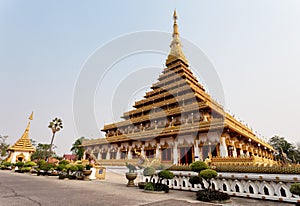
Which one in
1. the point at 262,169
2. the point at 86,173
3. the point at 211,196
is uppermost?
the point at 262,169

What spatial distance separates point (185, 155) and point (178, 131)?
258 centimetres

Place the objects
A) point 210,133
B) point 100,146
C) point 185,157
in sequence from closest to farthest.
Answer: point 210,133 → point 185,157 → point 100,146

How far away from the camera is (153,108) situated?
27.3m

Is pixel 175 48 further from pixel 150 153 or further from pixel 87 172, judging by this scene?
pixel 87 172

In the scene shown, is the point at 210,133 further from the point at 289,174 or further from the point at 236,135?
the point at 289,174

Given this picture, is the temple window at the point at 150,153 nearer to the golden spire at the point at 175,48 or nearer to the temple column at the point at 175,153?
the temple column at the point at 175,153

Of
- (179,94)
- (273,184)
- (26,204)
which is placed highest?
(179,94)

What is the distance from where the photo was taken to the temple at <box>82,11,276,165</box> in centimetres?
1736

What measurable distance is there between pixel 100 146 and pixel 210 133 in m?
19.2

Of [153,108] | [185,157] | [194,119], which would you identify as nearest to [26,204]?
[185,157]

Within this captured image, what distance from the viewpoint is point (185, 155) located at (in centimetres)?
1916

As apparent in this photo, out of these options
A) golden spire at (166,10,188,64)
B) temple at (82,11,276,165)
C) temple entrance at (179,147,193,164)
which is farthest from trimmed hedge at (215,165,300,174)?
golden spire at (166,10,188,64)

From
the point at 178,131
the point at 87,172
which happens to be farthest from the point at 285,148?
the point at 87,172

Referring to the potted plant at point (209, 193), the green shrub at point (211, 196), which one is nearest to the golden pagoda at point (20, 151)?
the potted plant at point (209, 193)
